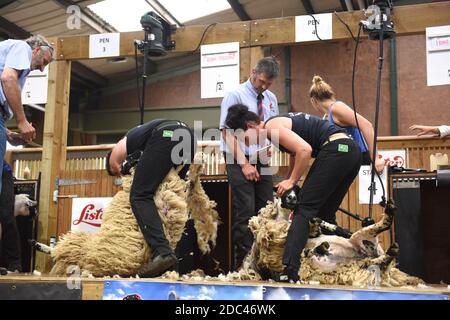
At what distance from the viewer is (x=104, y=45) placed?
530 centimetres

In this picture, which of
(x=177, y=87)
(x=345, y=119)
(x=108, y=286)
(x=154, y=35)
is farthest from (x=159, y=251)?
(x=177, y=87)

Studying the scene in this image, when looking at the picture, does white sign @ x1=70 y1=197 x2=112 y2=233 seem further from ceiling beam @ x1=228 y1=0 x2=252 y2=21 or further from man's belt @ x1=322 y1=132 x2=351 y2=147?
ceiling beam @ x1=228 y1=0 x2=252 y2=21

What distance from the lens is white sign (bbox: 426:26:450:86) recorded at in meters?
4.38

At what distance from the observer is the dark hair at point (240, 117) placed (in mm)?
4004

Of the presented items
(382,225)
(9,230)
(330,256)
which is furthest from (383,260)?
Result: (9,230)

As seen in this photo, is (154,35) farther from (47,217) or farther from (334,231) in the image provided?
(334,231)

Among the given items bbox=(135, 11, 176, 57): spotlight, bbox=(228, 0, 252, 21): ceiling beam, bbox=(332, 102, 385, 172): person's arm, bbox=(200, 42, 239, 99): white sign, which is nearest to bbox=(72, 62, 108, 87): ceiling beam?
bbox=(228, 0, 252, 21): ceiling beam

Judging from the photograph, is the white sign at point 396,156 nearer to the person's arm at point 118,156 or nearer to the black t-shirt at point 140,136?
the black t-shirt at point 140,136

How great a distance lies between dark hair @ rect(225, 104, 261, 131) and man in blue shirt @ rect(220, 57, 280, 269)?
0.22m

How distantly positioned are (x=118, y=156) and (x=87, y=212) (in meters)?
1.30

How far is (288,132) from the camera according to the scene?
3.55 m

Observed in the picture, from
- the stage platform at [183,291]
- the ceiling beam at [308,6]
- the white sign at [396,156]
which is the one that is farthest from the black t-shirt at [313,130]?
the ceiling beam at [308,6]

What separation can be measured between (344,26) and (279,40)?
57 cm

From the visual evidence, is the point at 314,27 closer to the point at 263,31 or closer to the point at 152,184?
the point at 263,31
